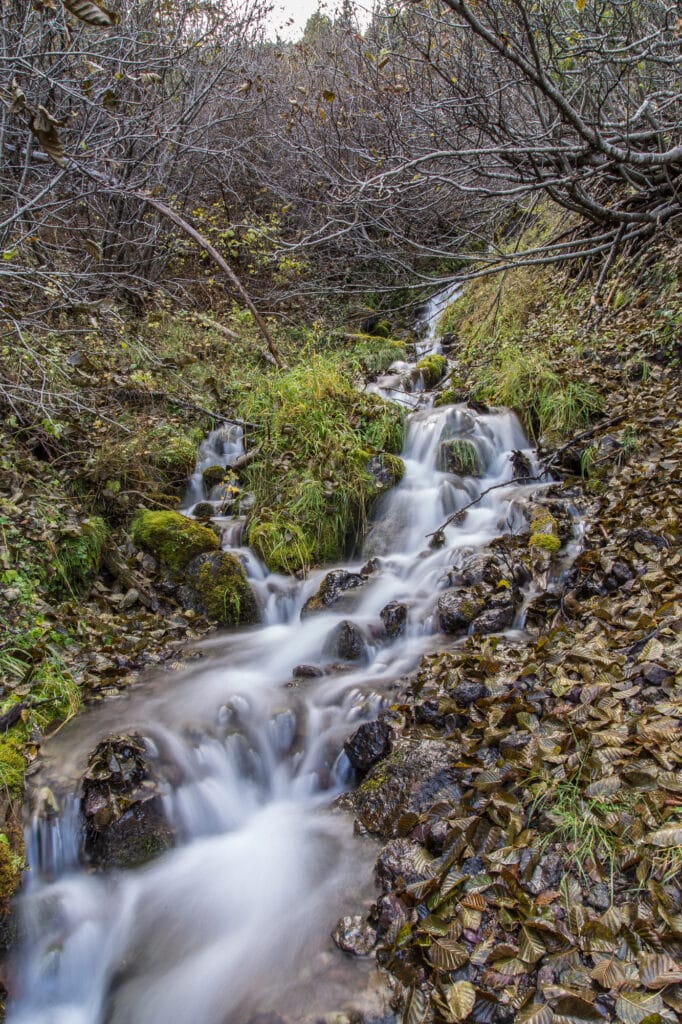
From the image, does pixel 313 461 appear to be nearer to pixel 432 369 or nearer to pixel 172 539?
pixel 172 539

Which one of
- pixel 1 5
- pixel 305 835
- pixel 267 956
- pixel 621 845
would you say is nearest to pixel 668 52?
pixel 1 5

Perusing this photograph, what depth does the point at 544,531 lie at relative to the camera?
4.83 meters

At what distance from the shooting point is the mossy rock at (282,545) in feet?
19.3

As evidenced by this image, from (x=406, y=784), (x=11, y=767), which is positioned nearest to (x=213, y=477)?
(x=11, y=767)

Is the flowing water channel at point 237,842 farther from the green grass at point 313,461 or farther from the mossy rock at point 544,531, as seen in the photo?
the green grass at point 313,461

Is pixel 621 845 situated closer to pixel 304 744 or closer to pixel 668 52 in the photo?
pixel 304 744

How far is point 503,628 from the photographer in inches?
165

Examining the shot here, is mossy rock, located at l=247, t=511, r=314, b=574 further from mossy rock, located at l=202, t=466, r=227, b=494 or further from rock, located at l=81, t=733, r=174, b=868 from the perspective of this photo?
rock, located at l=81, t=733, r=174, b=868

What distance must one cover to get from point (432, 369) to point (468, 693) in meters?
6.63

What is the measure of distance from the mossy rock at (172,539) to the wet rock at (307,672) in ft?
5.53

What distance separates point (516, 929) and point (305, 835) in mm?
1455

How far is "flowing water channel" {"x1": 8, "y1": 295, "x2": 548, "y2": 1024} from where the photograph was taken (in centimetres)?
256

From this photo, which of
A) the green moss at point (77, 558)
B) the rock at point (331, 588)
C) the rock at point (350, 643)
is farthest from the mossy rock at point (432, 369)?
the green moss at point (77, 558)

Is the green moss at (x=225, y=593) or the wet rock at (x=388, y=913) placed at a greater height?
the green moss at (x=225, y=593)
